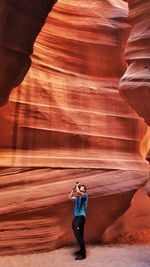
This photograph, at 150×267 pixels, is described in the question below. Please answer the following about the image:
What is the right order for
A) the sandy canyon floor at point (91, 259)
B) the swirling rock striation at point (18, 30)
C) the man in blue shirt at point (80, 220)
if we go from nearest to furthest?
the swirling rock striation at point (18, 30) < the sandy canyon floor at point (91, 259) < the man in blue shirt at point (80, 220)

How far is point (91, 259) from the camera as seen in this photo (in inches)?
230

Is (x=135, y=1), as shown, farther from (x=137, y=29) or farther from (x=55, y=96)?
(x=55, y=96)

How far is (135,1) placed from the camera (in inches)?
231

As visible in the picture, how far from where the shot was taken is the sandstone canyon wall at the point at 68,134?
21.7 ft

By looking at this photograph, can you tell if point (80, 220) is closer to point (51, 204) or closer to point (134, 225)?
point (51, 204)

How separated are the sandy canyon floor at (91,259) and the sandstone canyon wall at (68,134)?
0.29 meters

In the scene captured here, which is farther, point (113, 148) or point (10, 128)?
point (113, 148)

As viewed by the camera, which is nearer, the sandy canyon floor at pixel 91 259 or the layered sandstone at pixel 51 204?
the sandy canyon floor at pixel 91 259

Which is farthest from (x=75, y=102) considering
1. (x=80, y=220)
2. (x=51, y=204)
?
(x=80, y=220)

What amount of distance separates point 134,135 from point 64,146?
2.05m

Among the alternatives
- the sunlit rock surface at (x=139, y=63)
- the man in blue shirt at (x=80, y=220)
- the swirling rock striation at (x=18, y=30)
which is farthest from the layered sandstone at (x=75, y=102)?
the swirling rock striation at (x=18, y=30)

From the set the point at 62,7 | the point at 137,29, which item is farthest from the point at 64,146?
the point at 62,7

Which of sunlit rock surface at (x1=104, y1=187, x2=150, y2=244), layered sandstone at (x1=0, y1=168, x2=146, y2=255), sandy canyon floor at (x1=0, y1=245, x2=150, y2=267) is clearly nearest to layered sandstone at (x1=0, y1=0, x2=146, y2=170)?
layered sandstone at (x1=0, y1=168, x2=146, y2=255)

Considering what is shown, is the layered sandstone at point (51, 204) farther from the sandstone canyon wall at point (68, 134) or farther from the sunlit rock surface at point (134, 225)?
the sunlit rock surface at point (134, 225)
